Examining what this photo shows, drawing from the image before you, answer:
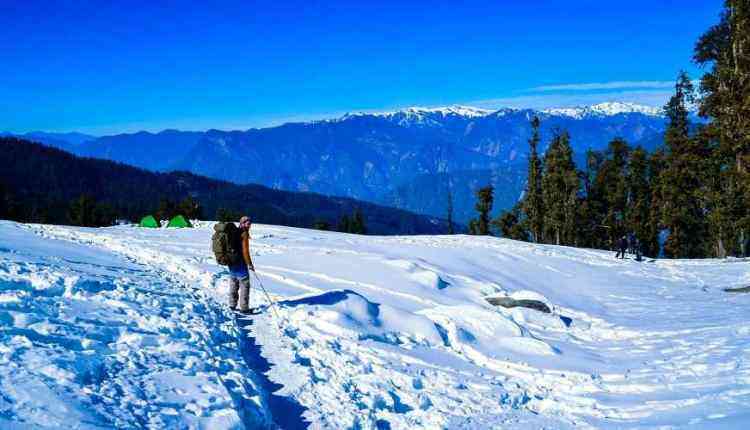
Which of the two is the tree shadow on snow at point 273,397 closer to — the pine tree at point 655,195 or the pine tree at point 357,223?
the pine tree at point 655,195

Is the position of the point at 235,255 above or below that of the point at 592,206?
below

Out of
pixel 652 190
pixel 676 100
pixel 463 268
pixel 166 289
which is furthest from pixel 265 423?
pixel 652 190

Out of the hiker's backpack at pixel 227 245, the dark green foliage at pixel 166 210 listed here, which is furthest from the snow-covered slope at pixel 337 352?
the dark green foliage at pixel 166 210

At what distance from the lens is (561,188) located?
6594 cm

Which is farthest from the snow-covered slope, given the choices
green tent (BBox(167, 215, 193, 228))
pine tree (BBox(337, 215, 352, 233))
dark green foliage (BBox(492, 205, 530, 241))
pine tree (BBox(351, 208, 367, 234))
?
pine tree (BBox(337, 215, 352, 233))

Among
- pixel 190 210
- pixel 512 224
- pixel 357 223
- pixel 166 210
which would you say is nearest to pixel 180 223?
pixel 512 224

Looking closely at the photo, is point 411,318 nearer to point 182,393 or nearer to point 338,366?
point 338,366

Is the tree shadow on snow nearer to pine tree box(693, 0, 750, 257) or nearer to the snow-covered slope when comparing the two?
the snow-covered slope

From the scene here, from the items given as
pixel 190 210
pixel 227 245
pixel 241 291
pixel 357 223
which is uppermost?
pixel 190 210

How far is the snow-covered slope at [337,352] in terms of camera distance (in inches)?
279

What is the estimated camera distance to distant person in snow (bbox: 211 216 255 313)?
13.2 meters

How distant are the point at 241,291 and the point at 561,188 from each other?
58807 millimetres

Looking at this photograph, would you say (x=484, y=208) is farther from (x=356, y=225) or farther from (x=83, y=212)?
(x=83, y=212)

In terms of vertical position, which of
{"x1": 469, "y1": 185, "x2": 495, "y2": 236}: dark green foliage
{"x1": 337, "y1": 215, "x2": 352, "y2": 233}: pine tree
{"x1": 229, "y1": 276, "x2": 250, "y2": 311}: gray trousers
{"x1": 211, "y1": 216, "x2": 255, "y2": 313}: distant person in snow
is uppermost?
{"x1": 469, "y1": 185, "x2": 495, "y2": 236}: dark green foliage
